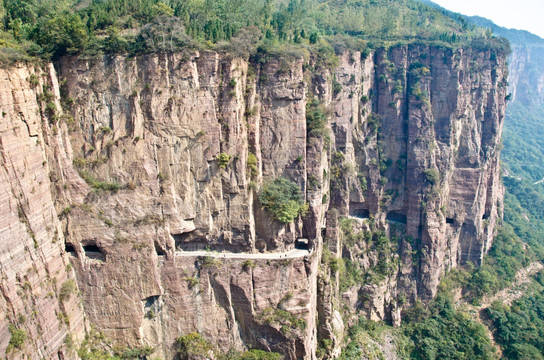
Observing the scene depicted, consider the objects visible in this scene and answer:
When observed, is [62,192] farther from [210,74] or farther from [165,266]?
[210,74]

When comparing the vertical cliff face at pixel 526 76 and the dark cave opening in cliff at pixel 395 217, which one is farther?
the vertical cliff face at pixel 526 76

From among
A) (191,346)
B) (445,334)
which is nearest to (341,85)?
(445,334)

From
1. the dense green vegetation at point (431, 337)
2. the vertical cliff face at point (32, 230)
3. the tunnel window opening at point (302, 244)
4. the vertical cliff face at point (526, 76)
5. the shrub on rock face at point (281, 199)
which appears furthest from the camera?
the vertical cliff face at point (526, 76)

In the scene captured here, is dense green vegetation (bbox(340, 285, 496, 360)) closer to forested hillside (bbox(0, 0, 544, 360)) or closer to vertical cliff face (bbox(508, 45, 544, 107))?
forested hillside (bbox(0, 0, 544, 360))

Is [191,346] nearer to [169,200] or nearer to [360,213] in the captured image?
[169,200]

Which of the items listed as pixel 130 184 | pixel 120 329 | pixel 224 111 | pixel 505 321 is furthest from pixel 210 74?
pixel 505 321

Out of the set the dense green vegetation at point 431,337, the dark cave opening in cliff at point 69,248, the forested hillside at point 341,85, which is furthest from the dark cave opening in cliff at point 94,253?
the dense green vegetation at point 431,337

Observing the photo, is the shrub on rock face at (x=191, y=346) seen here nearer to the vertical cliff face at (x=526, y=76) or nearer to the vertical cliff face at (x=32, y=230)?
the vertical cliff face at (x=32, y=230)
